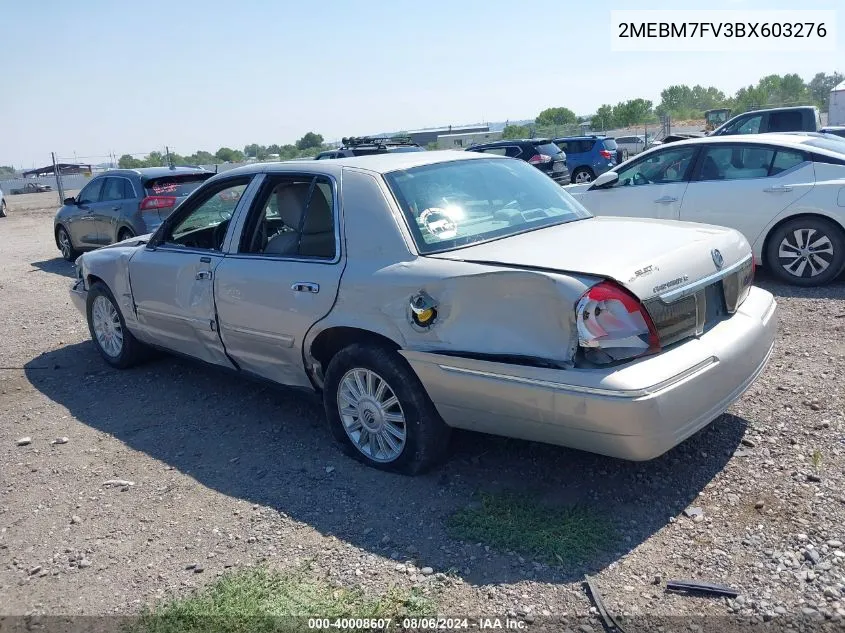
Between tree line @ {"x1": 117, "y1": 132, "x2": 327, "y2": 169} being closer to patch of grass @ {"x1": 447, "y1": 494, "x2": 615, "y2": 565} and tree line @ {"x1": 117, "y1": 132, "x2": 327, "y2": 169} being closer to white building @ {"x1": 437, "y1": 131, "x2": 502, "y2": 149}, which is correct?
white building @ {"x1": 437, "y1": 131, "x2": 502, "y2": 149}

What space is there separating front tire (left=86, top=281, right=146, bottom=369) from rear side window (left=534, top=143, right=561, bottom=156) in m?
15.4

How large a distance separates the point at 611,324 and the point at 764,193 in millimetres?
5193

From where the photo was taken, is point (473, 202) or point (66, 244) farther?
point (66, 244)

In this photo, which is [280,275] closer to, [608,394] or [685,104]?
[608,394]

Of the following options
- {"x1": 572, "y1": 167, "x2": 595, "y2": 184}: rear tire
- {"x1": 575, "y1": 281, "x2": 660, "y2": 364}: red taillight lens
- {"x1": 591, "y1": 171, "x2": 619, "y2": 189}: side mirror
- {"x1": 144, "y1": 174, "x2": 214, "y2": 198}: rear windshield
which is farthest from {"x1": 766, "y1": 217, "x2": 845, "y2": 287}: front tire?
{"x1": 572, "y1": 167, "x2": 595, "y2": 184}: rear tire

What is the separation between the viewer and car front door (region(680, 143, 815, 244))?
7.51 meters

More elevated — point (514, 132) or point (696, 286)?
point (514, 132)

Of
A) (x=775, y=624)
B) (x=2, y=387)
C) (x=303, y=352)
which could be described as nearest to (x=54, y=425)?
(x=2, y=387)

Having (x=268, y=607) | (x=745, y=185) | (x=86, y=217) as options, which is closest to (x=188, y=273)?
(x=268, y=607)

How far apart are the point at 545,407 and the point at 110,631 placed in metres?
1.98

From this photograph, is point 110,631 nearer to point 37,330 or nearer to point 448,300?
point 448,300

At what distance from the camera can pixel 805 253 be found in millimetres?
7438

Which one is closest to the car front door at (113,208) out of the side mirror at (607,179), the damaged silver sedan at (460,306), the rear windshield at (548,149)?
the damaged silver sedan at (460,306)

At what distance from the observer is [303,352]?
435 centimetres
